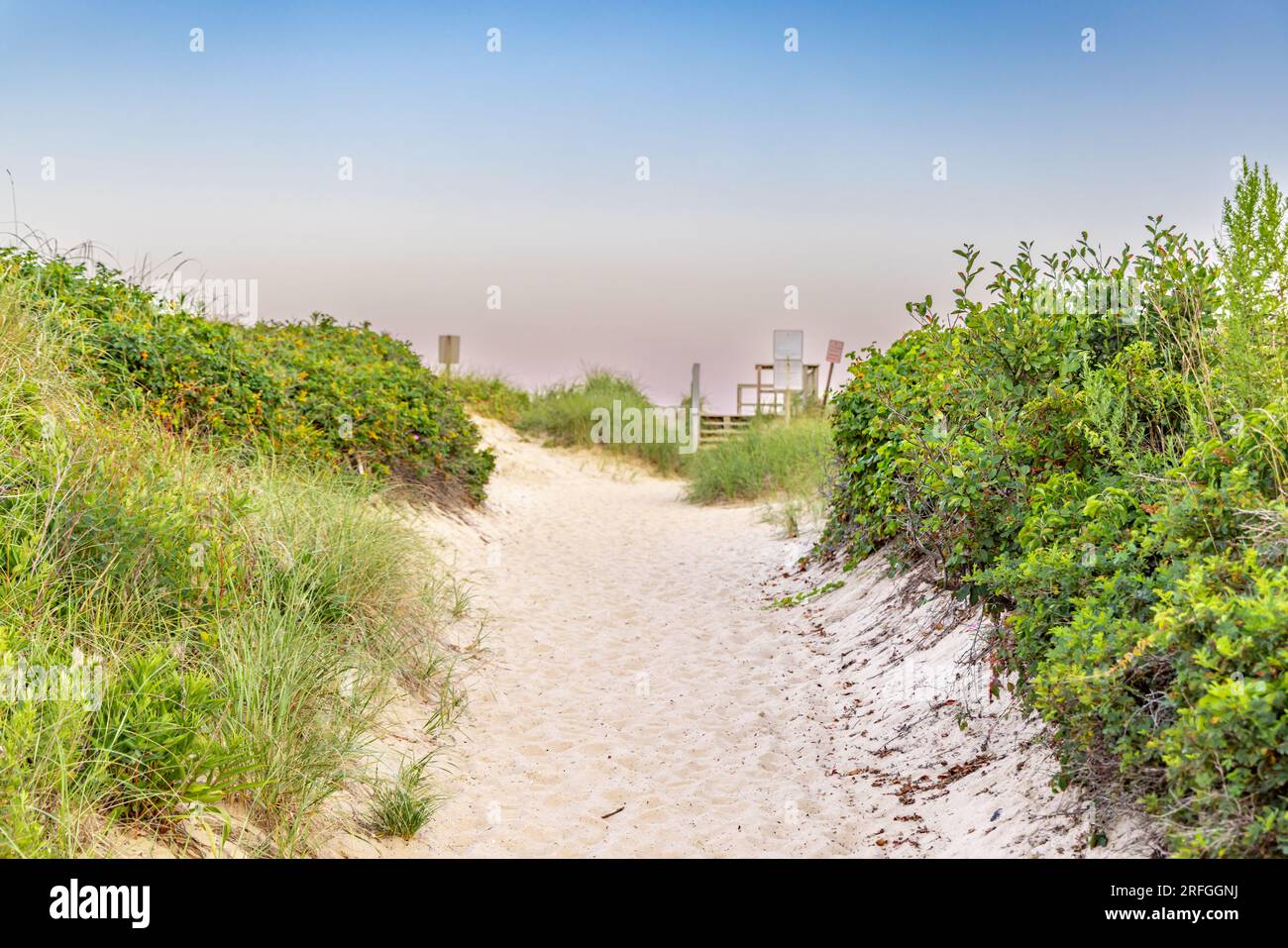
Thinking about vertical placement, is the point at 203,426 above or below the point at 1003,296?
below

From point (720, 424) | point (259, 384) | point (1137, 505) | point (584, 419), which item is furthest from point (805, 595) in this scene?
point (720, 424)

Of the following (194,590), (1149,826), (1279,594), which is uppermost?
(1279,594)

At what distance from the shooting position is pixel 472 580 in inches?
383

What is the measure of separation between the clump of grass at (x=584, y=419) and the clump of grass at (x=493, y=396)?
0.91 ft

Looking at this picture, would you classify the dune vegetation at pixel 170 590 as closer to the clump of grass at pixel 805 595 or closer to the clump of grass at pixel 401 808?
the clump of grass at pixel 401 808

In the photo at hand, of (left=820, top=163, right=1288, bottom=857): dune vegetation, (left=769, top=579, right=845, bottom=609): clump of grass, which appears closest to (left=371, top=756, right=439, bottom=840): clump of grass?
(left=820, top=163, right=1288, bottom=857): dune vegetation

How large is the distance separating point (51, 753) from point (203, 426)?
17.2ft

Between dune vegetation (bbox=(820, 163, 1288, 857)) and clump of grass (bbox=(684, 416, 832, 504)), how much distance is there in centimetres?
867

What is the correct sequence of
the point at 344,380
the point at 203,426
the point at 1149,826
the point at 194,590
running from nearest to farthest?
the point at 1149,826 → the point at 194,590 → the point at 203,426 → the point at 344,380

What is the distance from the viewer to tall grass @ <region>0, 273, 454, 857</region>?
3.70 metres

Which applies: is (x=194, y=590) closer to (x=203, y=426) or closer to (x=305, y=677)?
(x=305, y=677)

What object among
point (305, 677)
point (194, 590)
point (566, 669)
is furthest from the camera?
point (566, 669)

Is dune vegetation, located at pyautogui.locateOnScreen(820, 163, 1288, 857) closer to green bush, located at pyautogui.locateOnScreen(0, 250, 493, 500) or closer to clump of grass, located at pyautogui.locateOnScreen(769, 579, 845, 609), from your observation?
clump of grass, located at pyautogui.locateOnScreen(769, 579, 845, 609)

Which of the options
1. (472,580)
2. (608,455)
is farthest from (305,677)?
(608,455)
